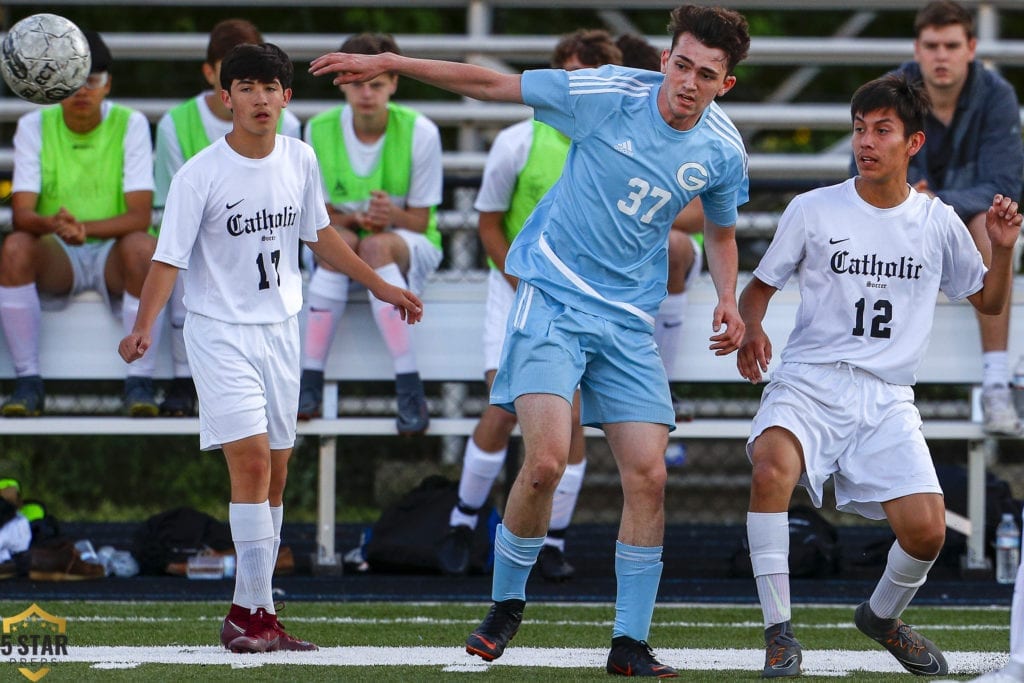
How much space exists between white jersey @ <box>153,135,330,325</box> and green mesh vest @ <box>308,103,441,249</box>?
198cm

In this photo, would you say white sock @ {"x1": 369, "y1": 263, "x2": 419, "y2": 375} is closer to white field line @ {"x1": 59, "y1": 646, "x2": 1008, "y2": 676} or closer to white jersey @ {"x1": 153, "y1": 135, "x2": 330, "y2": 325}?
white jersey @ {"x1": 153, "y1": 135, "x2": 330, "y2": 325}

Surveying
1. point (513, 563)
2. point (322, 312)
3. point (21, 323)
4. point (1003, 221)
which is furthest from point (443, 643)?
point (21, 323)

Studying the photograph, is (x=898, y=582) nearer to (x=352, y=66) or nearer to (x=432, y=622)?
(x=432, y=622)

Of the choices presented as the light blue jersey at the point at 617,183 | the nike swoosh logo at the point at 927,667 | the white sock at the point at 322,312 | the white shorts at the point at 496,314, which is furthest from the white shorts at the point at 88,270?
the nike swoosh logo at the point at 927,667

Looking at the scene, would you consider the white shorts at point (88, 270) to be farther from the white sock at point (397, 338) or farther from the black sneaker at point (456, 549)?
the black sneaker at point (456, 549)

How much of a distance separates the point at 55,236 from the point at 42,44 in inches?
48.8

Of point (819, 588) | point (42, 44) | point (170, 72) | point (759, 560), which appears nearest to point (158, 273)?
point (42, 44)

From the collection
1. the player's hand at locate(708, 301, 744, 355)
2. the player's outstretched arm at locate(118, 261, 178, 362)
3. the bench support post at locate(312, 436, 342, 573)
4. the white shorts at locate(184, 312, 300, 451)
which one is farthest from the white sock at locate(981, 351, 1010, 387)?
the player's outstretched arm at locate(118, 261, 178, 362)

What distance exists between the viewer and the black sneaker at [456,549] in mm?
6828

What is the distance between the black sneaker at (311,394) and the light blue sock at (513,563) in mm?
2484

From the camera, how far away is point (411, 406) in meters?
6.93

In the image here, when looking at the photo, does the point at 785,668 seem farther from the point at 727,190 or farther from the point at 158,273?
the point at 158,273

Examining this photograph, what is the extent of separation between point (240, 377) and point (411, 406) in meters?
2.08

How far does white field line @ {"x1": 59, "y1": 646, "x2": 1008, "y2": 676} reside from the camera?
4625 millimetres
